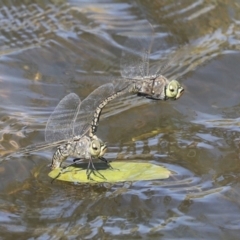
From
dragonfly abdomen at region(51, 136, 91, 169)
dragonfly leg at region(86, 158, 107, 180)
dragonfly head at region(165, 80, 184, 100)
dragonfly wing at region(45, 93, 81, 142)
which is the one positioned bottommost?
dragonfly leg at region(86, 158, 107, 180)

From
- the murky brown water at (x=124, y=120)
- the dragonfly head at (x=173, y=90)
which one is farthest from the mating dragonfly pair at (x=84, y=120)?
the murky brown water at (x=124, y=120)

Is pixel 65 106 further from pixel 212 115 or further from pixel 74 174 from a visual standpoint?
pixel 212 115

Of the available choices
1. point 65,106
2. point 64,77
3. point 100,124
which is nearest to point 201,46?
point 64,77

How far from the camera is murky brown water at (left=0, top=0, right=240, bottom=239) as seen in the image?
3.22 meters

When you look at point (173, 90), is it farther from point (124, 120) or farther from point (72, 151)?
point (72, 151)

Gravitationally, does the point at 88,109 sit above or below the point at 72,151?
above

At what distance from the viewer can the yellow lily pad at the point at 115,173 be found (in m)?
3.51

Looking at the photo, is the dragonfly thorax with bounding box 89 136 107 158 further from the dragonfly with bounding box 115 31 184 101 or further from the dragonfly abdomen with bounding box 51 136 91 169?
the dragonfly with bounding box 115 31 184 101

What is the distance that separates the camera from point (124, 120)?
14.3ft

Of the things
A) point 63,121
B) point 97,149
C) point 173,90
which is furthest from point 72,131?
point 173,90

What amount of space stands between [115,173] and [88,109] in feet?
1.80

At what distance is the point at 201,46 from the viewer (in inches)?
217

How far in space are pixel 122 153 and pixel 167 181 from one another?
45cm

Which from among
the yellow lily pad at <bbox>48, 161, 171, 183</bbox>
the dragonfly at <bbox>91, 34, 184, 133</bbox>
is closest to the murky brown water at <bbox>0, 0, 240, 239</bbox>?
the yellow lily pad at <bbox>48, 161, 171, 183</bbox>
